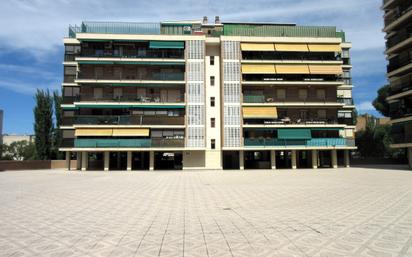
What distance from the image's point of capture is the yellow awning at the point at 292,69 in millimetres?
48094

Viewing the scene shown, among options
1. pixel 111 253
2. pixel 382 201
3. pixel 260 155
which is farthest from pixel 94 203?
pixel 260 155

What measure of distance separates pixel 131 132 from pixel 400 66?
1344 inches

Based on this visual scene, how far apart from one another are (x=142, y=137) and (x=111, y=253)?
39757 mm

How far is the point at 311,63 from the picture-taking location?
160 ft

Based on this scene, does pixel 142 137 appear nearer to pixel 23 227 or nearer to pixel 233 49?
pixel 233 49

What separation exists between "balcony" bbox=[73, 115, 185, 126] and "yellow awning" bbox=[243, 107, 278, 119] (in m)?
8.45

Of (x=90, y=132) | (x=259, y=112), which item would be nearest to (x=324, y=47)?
(x=259, y=112)

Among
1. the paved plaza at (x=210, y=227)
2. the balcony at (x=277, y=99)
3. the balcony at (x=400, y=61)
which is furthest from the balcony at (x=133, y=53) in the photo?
the paved plaza at (x=210, y=227)

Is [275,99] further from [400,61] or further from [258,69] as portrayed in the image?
[400,61]

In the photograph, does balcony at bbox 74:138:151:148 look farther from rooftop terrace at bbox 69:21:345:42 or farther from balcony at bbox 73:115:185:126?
rooftop terrace at bbox 69:21:345:42

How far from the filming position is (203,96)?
47.6 meters

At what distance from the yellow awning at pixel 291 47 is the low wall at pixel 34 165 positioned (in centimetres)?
3490

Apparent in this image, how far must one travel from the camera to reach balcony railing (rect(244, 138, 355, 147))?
46844 mm

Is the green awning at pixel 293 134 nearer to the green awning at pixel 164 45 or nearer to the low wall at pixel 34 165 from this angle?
the green awning at pixel 164 45
